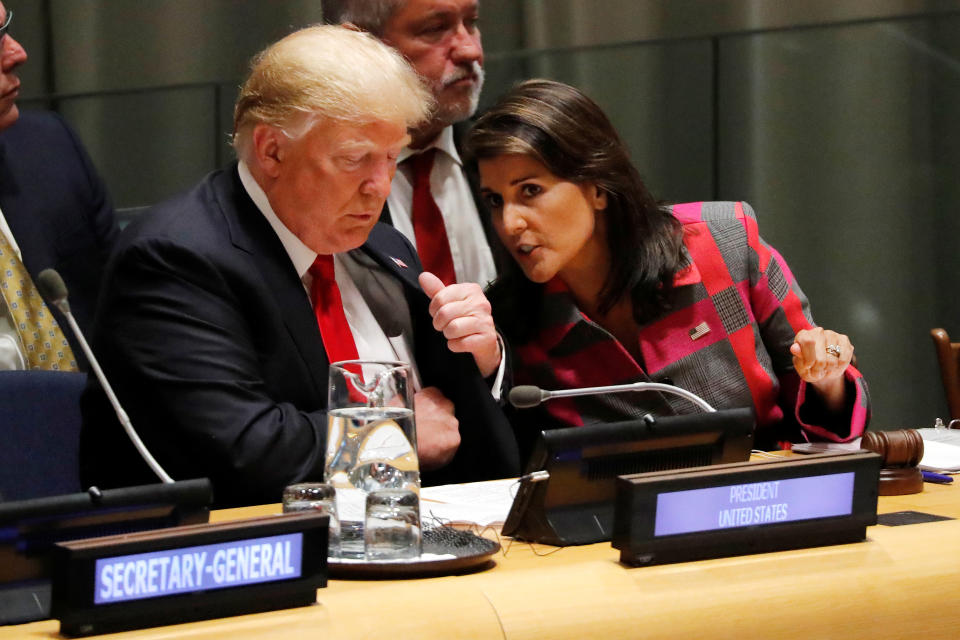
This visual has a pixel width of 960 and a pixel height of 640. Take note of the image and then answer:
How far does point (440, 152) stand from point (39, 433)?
1.05 meters

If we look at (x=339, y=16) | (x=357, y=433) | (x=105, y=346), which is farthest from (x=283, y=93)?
(x=339, y=16)

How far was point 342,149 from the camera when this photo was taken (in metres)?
1.88

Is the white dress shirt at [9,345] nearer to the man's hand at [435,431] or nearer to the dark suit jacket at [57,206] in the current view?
the dark suit jacket at [57,206]

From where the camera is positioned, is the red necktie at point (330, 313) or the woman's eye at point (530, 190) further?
the woman's eye at point (530, 190)

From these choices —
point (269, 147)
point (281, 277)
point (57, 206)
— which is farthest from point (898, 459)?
point (57, 206)

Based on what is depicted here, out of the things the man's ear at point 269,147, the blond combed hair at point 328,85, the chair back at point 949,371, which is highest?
the blond combed hair at point 328,85

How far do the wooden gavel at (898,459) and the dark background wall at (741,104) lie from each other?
2.17 m

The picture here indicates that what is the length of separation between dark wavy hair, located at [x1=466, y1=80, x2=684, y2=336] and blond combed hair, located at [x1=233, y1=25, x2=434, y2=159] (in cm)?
31

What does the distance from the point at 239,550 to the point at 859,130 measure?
3.23m

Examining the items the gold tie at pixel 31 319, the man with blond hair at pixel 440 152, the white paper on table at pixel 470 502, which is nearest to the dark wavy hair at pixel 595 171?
the man with blond hair at pixel 440 152

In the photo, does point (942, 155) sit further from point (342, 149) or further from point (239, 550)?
point (239, 550)

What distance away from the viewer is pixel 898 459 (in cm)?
174

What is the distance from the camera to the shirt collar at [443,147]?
8.71 feet

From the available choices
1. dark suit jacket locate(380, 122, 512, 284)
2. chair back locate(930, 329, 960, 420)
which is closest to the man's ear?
dark suit jacket locate(380, 122, 512, 284)
